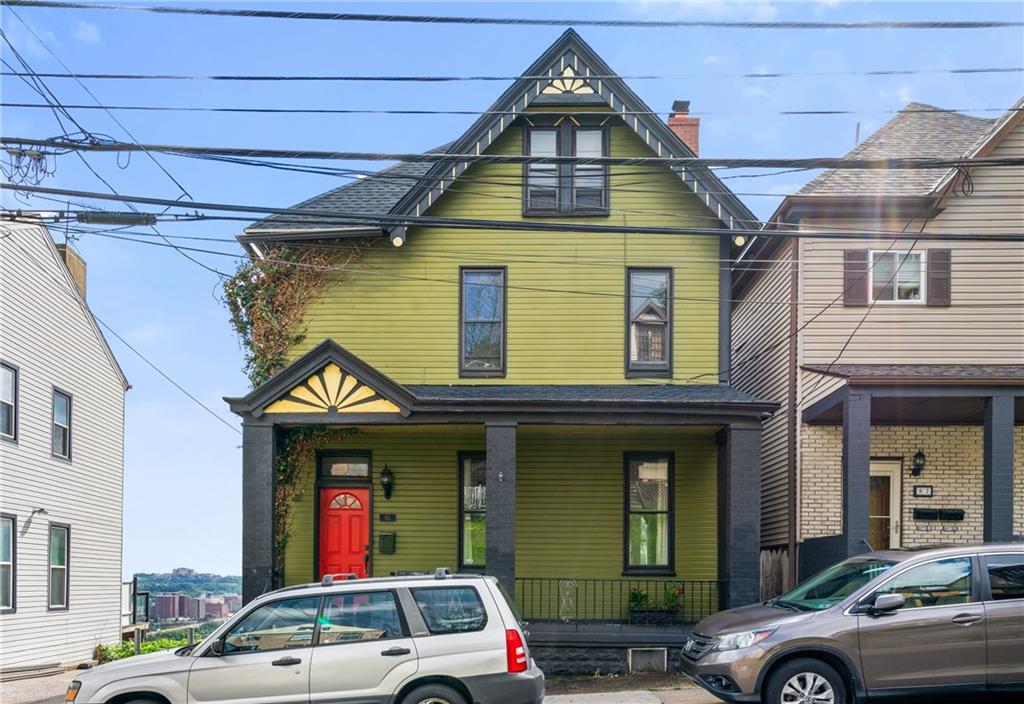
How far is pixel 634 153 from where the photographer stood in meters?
17.5

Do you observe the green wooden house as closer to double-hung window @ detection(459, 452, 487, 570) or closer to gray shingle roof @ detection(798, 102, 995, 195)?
double-hung window @ detection(459, 452, 487, 570)

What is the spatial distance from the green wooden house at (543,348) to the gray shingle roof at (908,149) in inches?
78.1

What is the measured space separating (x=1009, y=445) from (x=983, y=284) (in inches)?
131

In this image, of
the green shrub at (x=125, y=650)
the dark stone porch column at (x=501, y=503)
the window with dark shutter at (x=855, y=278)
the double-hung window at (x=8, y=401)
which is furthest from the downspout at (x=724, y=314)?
the double-hung window at (x=8, y=401)

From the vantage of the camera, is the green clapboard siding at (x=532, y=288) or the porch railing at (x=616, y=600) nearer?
the porch railing at (x=616, y=600)

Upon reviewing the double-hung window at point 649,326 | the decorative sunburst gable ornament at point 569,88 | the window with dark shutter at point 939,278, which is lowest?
the double-hung window at point 649,326

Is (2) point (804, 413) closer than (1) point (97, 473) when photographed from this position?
Yes

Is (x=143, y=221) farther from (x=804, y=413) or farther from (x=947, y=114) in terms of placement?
(x=947, y=114)

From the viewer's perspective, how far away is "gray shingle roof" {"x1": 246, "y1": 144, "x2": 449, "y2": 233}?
17500mm

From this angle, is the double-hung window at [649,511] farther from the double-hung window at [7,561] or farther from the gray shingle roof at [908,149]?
the double-hung window at [7,561]

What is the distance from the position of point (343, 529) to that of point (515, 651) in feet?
27.4

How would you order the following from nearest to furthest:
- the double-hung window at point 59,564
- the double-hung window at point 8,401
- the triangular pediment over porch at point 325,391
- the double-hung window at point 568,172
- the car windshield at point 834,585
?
the car windshield at point 834,585
the triangular pediment over porch at point 325,391
the double-hung window at point 568,172
the double-hung window at point 8,401
the double-hung window at point 59,564

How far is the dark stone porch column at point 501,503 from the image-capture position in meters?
14.9

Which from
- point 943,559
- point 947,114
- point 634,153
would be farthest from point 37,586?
point 947,114
